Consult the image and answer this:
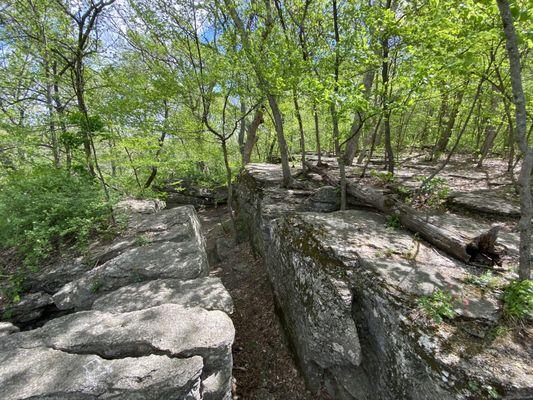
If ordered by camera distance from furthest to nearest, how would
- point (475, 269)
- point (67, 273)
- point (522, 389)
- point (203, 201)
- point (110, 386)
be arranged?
point (203, 201), point (67, 273), point (475, 269), point (110, 386), point (522, 389)

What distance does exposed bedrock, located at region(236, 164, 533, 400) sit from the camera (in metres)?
2.19

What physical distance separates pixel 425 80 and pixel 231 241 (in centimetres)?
747

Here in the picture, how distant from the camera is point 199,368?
8.99 feet

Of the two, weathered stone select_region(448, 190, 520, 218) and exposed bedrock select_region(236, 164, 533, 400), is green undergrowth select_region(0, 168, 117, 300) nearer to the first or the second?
exposed bedrock select_region(236, 164, 533, 400)

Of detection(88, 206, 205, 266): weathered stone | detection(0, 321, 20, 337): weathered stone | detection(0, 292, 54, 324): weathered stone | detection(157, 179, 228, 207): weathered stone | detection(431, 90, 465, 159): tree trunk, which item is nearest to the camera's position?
detection(0, 321, 20, 337): weathered stone

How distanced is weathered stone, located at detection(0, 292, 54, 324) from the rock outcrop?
0.03 metres

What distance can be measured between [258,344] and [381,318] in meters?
3.01

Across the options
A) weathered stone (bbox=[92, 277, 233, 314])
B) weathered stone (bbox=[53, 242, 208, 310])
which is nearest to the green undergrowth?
weathered stone (bbox=[53, 242, 208, 310])

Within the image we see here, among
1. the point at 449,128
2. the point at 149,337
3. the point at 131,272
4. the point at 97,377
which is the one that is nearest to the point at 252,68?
the point at 131,272

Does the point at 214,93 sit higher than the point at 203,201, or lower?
higher

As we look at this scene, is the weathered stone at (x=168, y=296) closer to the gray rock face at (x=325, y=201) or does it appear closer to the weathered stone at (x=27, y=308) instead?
the weathered stone at (x=27, y=308)

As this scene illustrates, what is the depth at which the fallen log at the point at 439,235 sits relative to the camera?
3342mm

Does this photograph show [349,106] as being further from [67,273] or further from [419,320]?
[67,273]

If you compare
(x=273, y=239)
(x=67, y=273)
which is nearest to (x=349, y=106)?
(x=273, y=239)
